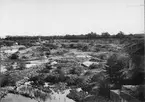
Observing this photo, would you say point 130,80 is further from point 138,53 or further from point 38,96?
point 38,96

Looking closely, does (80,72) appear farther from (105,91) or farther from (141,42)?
(141,42)

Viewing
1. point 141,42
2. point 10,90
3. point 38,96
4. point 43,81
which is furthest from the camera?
point 43,81

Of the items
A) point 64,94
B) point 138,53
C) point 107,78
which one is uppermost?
point 138,53

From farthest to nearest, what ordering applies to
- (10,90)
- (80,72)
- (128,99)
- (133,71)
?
(80,72) → (10,90) → (133,71) → (128,99)

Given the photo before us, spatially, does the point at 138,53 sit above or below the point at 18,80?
above

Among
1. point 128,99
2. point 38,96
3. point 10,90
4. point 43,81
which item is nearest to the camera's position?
point 128,99

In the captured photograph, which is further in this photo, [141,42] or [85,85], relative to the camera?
[85,85]

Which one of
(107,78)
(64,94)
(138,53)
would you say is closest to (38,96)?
(64,94)

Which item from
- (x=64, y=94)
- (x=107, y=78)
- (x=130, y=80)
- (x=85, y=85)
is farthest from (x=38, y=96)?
(x=130, y=80)

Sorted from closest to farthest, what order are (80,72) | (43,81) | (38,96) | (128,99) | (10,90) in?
(128,99)
(38,96)
(10,90)
(43,81)
(80,72)
